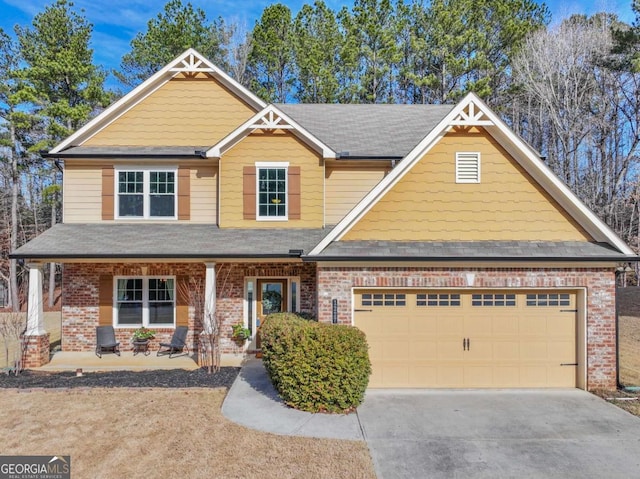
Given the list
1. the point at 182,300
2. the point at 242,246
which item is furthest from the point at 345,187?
the point at 182,300

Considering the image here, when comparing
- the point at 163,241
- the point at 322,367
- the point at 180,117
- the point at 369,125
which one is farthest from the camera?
the point at 369,125

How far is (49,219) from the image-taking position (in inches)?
1170

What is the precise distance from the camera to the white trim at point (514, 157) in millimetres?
8812

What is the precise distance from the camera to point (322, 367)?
24.1 ft

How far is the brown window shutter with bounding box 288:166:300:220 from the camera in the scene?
12.1 meters

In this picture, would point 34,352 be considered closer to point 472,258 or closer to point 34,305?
point 34,305

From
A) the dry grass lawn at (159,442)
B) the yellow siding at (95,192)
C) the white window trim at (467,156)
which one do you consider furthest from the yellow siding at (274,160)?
the dry grass lawn at (159,442)

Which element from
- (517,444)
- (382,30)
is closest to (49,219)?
(382,30)

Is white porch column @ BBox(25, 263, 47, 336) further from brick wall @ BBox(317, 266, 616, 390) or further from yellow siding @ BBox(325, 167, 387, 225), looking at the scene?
yellow siding @ BBox(325, 167, 387, 225)

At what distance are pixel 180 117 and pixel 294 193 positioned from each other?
475cm

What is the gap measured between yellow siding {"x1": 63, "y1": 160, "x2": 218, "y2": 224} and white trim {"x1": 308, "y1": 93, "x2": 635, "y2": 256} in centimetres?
521

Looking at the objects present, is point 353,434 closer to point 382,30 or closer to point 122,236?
point 122,236

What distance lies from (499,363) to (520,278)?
6.42 ft

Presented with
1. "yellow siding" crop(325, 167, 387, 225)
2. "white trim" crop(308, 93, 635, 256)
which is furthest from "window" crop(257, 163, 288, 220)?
"white trim" crop(308, 93, 635, 256)
